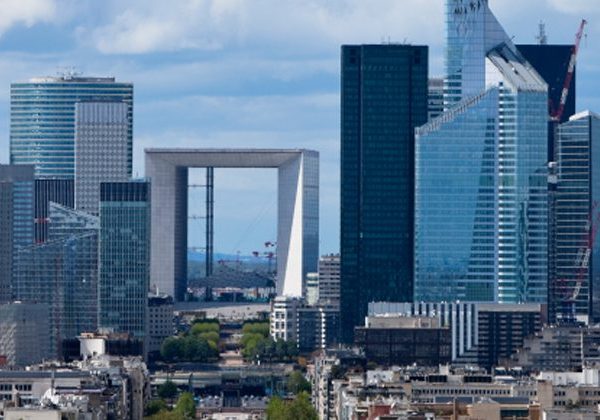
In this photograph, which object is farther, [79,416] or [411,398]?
[411,398]

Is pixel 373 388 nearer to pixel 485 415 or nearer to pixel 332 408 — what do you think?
pixel 332 408

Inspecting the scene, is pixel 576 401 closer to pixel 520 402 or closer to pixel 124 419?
pixel 520 402

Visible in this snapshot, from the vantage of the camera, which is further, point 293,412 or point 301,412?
point 301,412

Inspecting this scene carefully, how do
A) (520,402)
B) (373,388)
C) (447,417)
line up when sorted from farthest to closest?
(373,388) → (520,402) → (447,417)

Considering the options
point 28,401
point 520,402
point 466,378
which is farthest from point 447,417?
point 466,378

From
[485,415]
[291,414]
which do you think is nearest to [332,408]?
[291,414]

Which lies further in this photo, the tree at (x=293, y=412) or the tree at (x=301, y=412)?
the tree at (x=301, y=412)

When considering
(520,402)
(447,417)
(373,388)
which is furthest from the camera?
(373,388)

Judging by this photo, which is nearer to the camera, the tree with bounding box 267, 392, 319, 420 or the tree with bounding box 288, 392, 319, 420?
the tree with bounding box 267, 392, 319, 420

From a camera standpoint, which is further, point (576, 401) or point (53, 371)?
point (53, 371)
